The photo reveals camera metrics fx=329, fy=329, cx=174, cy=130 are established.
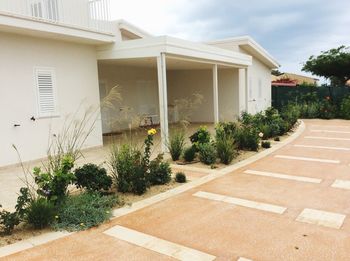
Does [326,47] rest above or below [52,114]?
above

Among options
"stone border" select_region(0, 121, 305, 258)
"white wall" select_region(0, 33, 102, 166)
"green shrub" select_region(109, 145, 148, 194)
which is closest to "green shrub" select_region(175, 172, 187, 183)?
"stone border" select_region(0, 121, 305, 258)

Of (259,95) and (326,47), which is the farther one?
(326,47)

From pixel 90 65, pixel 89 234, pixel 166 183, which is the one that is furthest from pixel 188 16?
pixel 89 234

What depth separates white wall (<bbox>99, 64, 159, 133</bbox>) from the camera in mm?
13488

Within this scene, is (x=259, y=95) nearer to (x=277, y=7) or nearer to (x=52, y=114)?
(x=277, y=7)

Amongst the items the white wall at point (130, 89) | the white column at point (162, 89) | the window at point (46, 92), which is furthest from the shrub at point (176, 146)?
the white wall at point (130, 89)

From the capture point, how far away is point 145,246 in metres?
3.87

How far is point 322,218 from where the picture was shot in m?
4.57

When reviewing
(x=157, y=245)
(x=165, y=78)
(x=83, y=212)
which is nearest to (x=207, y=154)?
(x=165, y=78)

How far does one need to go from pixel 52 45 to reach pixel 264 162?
6.50m

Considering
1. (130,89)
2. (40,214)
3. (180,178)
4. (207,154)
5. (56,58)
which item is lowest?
(180,178)

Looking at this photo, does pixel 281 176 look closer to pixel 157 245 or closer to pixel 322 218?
pixel 322 218

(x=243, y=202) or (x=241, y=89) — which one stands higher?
(x=241, y=89)

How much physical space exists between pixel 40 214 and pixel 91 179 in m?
1.26
